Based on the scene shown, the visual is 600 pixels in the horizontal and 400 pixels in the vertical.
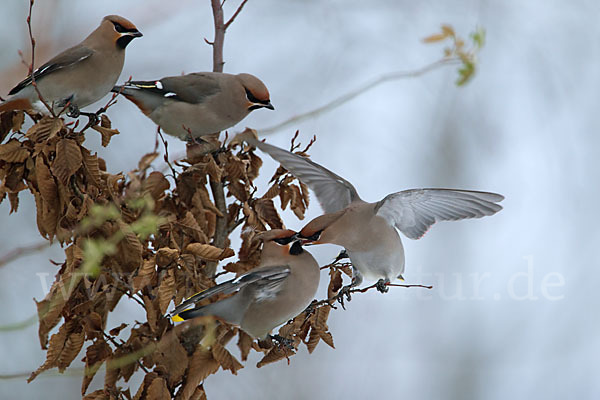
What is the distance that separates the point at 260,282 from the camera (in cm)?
175

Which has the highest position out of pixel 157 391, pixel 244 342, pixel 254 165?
pixel 254 165

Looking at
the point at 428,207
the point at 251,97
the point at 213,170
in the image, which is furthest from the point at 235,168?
the point at 428,207

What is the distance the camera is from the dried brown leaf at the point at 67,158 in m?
1.51

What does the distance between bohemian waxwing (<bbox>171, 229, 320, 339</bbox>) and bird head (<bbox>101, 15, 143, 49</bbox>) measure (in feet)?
1.92

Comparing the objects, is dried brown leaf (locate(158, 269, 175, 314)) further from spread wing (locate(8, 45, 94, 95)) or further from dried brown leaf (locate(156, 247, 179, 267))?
spread wing (locate(8, 45, 94, 95))

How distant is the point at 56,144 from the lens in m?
1.53

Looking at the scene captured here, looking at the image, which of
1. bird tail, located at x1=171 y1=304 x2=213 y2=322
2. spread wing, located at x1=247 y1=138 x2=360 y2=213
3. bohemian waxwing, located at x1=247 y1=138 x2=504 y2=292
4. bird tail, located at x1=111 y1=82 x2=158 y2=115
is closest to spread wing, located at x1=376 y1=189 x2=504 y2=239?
bohemian waxwing, located at x1=247 y1=138 x2=504 y2=292

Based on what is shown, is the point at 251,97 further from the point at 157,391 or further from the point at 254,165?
the point at 157,391

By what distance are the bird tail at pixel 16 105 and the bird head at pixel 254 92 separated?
541 mm

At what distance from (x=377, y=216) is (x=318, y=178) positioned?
20 cm

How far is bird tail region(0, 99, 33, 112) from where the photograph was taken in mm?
1604

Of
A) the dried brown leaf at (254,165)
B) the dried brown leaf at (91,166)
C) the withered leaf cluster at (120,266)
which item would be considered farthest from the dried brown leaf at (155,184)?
the dried brown leaf at (254,165)

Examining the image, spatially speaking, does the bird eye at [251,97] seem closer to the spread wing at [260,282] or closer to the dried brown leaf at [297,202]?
the dried brown leaf at [297,202]

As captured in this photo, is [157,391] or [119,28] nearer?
[157,391]
